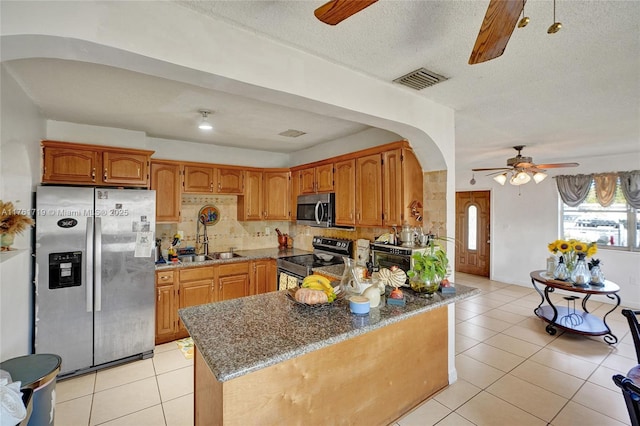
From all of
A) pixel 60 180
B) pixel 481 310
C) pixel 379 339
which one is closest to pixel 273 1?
pixel 379 339

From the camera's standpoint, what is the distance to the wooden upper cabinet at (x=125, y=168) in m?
3.15

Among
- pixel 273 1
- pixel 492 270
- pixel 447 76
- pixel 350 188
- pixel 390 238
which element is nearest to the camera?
pixel 273 1

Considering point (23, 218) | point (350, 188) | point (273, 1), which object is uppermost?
point (273, 1)

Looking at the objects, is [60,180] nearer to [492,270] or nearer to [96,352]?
[96,352]

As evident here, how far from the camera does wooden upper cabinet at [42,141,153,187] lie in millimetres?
2914

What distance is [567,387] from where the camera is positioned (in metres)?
2.65

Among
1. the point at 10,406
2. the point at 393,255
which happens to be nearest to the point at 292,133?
the point at 393,255

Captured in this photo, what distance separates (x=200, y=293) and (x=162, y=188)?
1411 millimetres

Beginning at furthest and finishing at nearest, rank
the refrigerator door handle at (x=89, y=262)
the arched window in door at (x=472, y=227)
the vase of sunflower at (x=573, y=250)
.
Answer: the arched window in door at (x=472, y=227) < the vase of sunflower at (x=573, y=250) < the refrigerator door handle at (x=89, y=262)

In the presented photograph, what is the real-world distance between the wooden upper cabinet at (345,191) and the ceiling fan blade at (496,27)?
7.38 ft

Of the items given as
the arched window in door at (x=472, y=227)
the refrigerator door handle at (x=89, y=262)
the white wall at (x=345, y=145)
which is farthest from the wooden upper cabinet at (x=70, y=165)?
the arched window in door at (x=472, y=227)

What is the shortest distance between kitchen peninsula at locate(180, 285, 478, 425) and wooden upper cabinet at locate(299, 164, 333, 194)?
2010 millimetres

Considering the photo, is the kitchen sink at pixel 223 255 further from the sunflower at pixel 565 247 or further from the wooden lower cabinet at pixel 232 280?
the sunflower at pixel 565 247

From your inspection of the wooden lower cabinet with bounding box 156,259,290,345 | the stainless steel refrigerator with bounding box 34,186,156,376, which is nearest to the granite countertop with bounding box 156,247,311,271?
the wooden lower cabinet with bounding box 156,259,290,345
